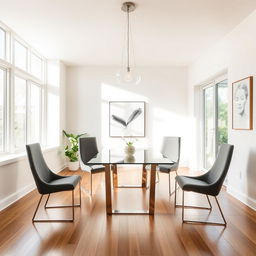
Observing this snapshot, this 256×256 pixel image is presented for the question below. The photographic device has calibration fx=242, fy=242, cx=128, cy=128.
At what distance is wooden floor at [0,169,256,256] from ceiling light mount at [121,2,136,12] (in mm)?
2578

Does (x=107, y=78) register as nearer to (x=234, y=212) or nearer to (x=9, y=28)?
(x=9, y=28)

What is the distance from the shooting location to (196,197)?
3.63 meters

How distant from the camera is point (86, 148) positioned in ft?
14.1

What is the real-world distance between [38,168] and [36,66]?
2.91 m

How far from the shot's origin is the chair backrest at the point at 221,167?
104 inches

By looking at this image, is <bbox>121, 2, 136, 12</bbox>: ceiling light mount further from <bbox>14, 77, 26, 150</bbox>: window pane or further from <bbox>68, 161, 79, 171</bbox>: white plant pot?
<bbox>68, 161, 79, 171</bbox>: white plant pot

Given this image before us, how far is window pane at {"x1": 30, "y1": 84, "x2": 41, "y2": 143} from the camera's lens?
16.0ft

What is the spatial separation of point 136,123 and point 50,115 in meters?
2.06

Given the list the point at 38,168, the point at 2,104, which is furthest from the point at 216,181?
the point at 2,104

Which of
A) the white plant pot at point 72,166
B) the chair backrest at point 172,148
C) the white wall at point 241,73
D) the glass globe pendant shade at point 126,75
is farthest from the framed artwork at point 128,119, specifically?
the glass globe pendant shade at point 126,75

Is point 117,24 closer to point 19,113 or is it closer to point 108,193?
point 19,113

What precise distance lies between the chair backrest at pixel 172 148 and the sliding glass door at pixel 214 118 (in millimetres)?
952

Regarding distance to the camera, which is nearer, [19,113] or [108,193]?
[108,193]

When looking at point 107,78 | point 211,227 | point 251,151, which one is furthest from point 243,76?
point 107,78
